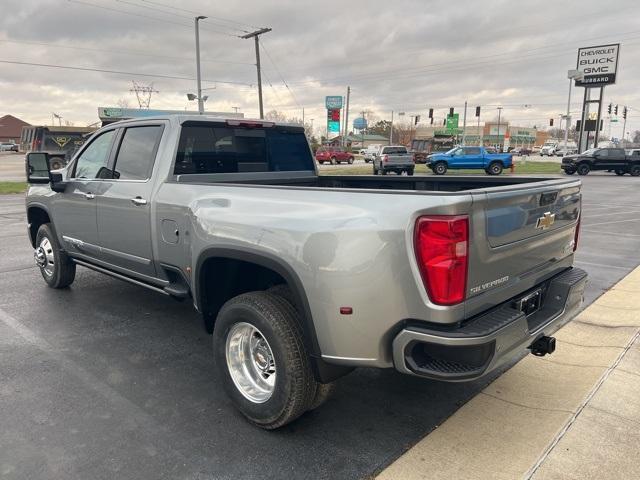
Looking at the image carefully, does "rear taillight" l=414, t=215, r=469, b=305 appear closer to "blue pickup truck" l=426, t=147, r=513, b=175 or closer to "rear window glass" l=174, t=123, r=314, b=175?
"rear window glass" l=174, t=123, r=314, b=175

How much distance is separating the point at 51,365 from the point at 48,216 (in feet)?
7.86

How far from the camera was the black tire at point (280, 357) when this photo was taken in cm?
272

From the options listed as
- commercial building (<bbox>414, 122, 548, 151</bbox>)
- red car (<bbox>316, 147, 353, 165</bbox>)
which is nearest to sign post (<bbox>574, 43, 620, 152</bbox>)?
red car (<bbox>316, 147, 353, 165</bbox>)

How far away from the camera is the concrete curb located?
2623 mm

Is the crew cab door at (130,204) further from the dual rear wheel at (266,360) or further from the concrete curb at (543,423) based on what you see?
the concrete curb at (543,423)

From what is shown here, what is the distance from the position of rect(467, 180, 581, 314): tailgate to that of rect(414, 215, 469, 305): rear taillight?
0.26 feet

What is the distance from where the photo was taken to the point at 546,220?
2.91 m

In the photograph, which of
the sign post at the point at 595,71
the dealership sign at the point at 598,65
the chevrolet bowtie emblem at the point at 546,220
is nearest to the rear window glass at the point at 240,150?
the chevrolet bowtie emblem at the point at 546,220

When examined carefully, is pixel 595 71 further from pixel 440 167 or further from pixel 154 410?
pixel 154 410

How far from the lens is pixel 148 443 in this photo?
2.85m

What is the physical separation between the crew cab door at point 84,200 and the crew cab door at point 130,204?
0.16 m

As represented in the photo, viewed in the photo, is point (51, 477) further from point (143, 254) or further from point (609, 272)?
point (609, 272)

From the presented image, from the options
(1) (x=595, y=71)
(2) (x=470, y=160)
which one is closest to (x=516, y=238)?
(2) (x=470, y=160)

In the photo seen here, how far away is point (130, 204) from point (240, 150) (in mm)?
1066
